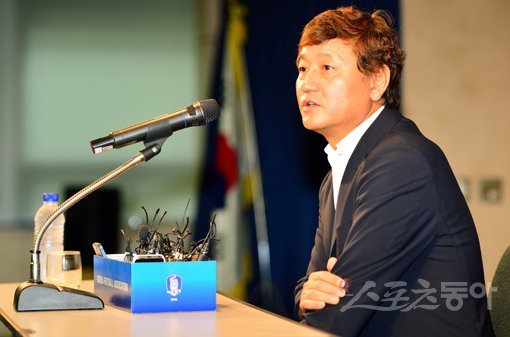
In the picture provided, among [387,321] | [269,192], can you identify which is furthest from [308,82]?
[269,192]

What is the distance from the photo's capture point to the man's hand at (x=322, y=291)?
2.12m

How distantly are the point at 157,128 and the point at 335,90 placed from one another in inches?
23.6

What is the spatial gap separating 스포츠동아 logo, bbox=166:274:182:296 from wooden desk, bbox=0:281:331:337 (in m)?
0.05

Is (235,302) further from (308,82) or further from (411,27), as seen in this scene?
(411,27)

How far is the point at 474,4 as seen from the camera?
458cm

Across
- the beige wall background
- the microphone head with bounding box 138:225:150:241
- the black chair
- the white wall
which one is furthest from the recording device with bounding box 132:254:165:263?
the white wall

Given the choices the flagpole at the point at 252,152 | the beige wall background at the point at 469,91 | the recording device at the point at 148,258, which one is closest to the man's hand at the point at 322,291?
the recording device at the point at 148,258

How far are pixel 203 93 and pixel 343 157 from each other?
3461mm

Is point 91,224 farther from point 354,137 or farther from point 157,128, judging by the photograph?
point 157,128

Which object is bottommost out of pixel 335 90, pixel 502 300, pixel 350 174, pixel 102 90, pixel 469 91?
pixel 502 300

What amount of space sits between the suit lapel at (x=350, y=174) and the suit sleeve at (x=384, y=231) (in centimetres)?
8

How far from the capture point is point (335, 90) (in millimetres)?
2465

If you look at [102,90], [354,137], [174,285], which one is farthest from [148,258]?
[102,90]

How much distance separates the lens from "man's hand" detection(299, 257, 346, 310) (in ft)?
6.94
